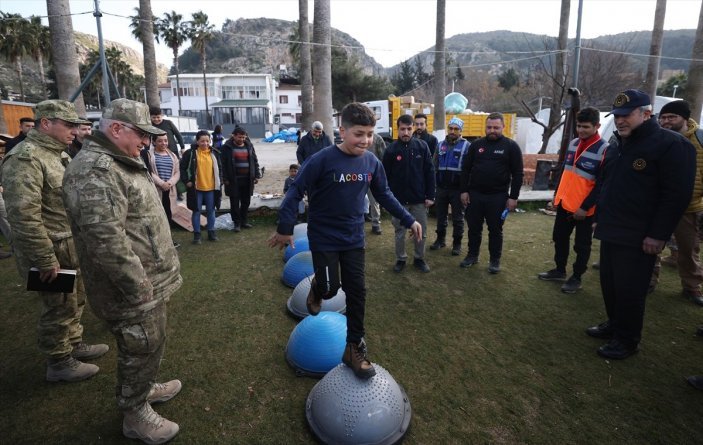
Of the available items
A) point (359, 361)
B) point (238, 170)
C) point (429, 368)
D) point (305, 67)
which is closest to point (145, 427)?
point (359, 361)

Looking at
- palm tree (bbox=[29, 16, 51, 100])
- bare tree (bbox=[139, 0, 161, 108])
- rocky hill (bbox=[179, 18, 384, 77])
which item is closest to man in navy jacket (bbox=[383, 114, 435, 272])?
bare tree (bbox=[139, 0, 161, 108])

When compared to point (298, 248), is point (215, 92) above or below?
above

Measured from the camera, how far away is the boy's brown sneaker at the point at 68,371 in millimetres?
3387

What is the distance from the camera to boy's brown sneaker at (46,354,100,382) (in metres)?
3.39

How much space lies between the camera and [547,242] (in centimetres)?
762

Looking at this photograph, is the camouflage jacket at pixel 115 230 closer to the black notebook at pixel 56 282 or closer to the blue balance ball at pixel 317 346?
the black notebook at pixel 56 282

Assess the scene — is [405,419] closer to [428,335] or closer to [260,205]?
[428,335]

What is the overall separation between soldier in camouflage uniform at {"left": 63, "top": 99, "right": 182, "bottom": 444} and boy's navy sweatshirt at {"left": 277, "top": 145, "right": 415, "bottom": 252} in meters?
0.94

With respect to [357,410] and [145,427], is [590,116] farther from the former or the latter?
[145,427]

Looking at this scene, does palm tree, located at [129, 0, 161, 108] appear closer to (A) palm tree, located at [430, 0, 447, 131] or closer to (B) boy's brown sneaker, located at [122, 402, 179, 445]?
(A) palm tree, located at [430, 0, 447, 131]

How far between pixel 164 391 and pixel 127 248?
1533mm

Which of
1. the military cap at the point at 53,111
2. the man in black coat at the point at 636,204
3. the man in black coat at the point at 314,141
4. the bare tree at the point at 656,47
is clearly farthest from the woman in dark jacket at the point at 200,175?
the bare tree at the point at 656,47

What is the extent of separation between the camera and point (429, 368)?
3.66 meters

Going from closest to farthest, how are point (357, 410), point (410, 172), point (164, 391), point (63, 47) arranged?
point (357, 410)
point (164, 391)
point (410, 172)
point (63, 47)
